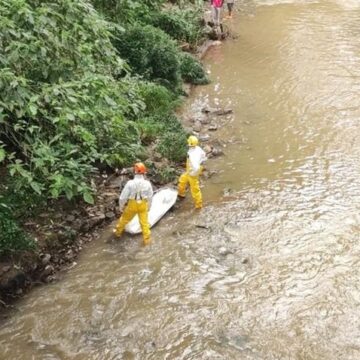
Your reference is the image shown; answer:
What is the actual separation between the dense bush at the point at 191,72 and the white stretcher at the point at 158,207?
5.36 m

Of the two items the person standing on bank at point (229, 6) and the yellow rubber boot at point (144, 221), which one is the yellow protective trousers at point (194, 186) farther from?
the person standing on bank at point (229, 6)

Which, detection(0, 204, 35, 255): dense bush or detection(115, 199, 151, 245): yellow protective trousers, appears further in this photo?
detection(115, 199, 151, 245): yellow protective trousers

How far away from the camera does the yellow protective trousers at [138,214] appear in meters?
7.43

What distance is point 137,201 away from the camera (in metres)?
7.40

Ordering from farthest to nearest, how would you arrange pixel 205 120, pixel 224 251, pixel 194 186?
pixel 205 120 → pixel 194 186 → pixel 224 251

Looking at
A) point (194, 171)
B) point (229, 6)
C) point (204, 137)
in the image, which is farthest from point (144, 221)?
point (229, 6)

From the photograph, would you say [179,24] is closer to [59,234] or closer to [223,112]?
[223,112]

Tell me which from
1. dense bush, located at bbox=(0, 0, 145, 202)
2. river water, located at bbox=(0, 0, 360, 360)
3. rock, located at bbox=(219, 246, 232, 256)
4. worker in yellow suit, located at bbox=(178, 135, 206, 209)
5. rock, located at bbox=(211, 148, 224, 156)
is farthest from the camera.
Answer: rock, located at bbox=(211, 148, 224, 156)

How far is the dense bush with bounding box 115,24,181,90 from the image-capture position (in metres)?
11.8

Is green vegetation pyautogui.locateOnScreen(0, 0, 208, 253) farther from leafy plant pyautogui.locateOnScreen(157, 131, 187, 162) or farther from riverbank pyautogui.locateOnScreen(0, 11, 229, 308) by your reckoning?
riverbank pyautogui.locateOnScreen(0, 11, 229, 308)

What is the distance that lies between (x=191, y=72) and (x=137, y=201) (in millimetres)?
Result: 6653

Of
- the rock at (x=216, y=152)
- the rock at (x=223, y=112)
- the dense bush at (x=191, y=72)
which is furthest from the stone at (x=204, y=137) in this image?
the dense bush at (x=191, y=72)

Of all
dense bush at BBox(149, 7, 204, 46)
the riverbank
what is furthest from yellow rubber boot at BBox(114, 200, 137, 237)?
dense bush at BBox(149, 7, 204, 46)

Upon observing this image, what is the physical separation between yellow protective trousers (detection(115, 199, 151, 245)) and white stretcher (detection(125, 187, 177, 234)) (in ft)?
0.63
